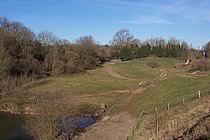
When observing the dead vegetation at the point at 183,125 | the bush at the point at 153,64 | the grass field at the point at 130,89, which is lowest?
the grass field at the point at 130,89

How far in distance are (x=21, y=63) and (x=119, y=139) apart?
161 feet

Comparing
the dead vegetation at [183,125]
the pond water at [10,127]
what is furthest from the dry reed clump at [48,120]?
the dead vegetation at [183,125]

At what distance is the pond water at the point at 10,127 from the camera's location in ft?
100

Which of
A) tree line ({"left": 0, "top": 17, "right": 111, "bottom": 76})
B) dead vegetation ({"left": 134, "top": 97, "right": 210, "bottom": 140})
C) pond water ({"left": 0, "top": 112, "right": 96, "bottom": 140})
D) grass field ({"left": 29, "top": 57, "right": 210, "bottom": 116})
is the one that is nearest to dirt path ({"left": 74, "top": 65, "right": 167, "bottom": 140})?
pond water ({"left": 0, "top": 112, "right": 96, "bottom": 140})

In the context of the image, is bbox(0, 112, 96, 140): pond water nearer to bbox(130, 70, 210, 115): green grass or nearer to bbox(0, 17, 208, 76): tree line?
bbox(130, 70, 210, 115): green grass

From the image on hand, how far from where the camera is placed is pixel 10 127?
34.5 metres

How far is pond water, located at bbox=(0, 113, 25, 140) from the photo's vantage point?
30552mm

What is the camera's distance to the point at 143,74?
85000mm

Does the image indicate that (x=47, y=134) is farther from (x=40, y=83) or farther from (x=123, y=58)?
(x=123, y=58)

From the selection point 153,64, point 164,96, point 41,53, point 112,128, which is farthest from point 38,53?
point 112,128

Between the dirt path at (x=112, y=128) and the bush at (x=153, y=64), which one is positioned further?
the bush at (x=153, y=64)

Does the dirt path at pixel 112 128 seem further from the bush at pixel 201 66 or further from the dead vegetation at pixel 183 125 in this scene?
the bush at pixel 201 66

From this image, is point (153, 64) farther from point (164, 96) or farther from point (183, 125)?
point (183, 125)

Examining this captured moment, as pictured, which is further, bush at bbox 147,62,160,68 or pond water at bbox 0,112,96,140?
bush at bbox 147,62,160,68
